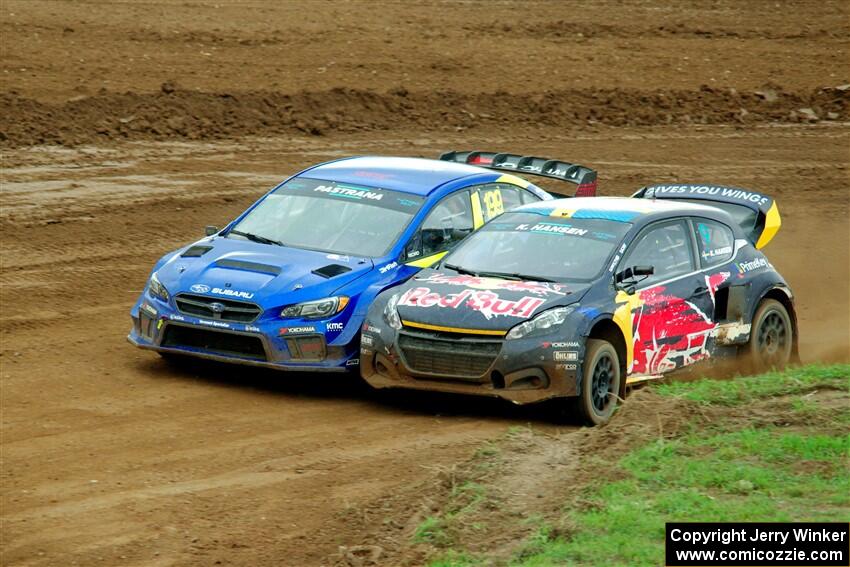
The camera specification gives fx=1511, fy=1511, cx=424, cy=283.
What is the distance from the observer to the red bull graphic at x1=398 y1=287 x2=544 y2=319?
36.0ft

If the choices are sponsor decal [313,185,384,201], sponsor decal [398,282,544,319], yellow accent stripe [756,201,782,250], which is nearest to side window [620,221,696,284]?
sponsor decal [398,282,544,319]

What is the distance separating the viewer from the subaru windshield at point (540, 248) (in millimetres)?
11609

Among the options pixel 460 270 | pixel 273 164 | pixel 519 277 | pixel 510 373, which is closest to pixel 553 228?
pixel 519 277

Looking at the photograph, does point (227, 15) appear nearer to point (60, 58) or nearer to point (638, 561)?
point (60, 58)

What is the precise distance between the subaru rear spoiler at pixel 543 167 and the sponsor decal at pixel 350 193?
1.95 metres

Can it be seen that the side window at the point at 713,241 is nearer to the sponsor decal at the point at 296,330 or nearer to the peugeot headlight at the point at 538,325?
the peugeot headlight at the point at 538,325

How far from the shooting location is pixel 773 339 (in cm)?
1281

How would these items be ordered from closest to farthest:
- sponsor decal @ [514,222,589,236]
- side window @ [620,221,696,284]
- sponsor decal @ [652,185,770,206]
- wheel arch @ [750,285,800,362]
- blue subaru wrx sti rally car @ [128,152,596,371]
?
blue subaru wrx sti rally car @ [128,152,596,371] < side window @ [620,221,696,284] < sponsor decal @ [514,222,589,236] < wheel arch @ [750,285,800,362] < sponsor decal @ [652,185,770,206]

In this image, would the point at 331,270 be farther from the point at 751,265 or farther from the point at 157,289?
the point at 751,265

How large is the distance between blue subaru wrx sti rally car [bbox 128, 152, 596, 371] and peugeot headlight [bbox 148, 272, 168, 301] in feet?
0.04

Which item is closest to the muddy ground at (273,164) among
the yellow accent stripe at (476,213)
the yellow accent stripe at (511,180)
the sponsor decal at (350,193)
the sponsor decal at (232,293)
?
the sponsor decal at (232,293)

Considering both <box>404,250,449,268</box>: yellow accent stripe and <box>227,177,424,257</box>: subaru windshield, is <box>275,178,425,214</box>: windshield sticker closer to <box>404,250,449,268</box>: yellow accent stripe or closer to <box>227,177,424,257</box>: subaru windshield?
<box>227,177,424,257</box>: subaru windshield

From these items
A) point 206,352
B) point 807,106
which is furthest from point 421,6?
point 206,352

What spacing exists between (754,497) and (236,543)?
2.87 metres
